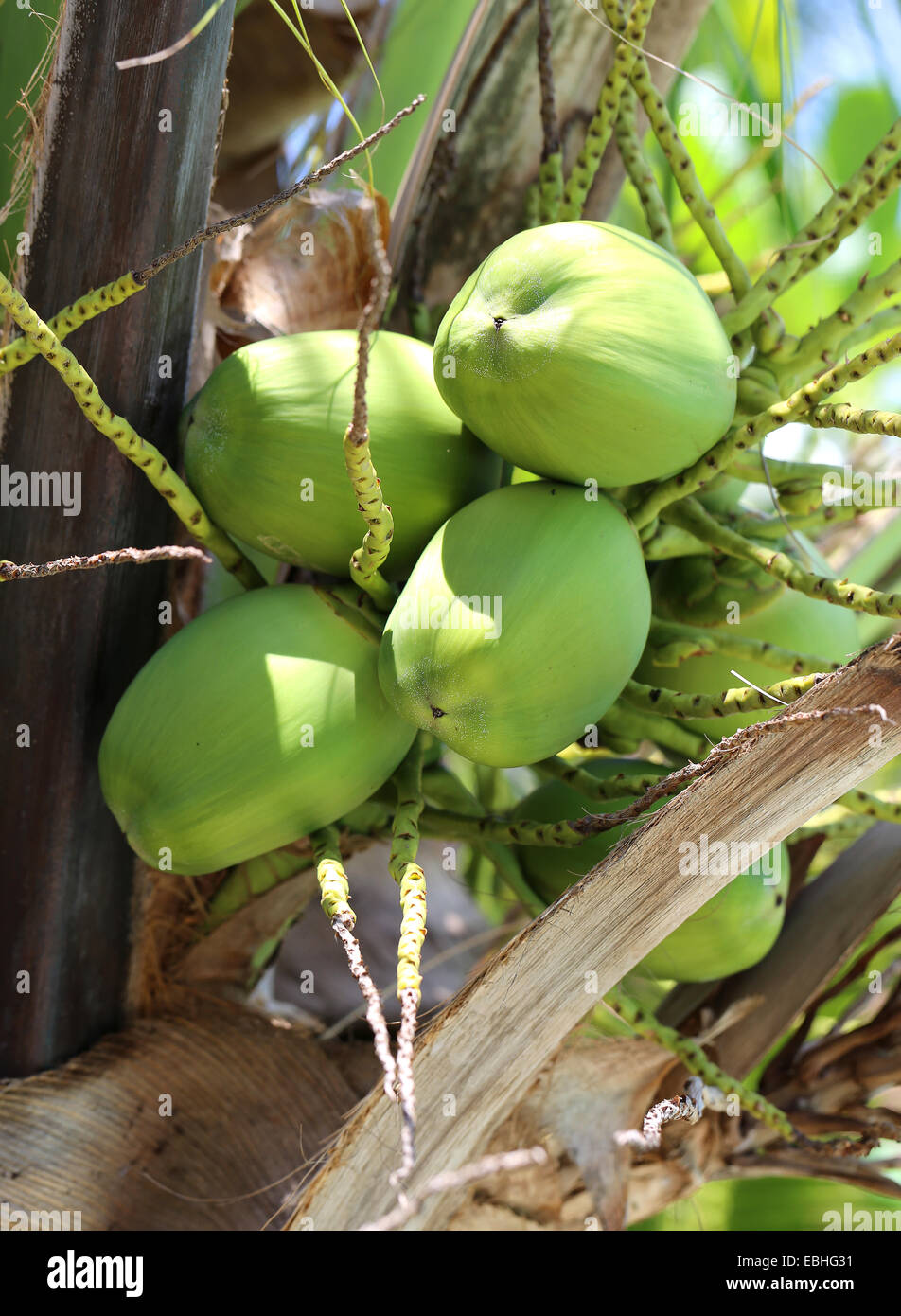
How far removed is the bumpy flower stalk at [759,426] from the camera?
624mm

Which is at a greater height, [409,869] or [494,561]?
[494,561]

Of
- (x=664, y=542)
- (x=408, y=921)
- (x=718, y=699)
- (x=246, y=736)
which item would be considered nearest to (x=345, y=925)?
(x=408, y=921)

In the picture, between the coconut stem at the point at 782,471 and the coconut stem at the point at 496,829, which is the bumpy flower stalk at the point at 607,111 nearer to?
the coconut stem at the point at 782,471

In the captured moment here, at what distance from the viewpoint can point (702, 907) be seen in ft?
2.60

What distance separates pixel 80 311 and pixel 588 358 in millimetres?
307

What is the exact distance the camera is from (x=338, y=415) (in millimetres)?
730

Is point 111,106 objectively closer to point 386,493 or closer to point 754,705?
point 386,493

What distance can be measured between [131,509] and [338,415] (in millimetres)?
196

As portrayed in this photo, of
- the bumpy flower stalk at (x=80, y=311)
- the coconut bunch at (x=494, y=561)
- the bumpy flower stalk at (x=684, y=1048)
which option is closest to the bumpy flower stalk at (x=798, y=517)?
the coconut bunch at (x=494, y=561)

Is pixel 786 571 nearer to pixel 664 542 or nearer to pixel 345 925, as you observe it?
pixel 664 542

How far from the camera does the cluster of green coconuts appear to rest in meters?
0.65

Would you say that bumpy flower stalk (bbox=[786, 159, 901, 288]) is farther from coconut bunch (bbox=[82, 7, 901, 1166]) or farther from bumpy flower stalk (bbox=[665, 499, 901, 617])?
bumpy flower stalk (bbox=[665, 499, 901, 617])

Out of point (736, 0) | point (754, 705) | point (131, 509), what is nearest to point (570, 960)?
point (754, 705)

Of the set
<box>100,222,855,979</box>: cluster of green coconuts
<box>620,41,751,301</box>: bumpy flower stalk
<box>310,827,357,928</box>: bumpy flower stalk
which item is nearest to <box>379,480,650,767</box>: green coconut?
<box>100,222,855,979</box>: cluster of green coconuts
